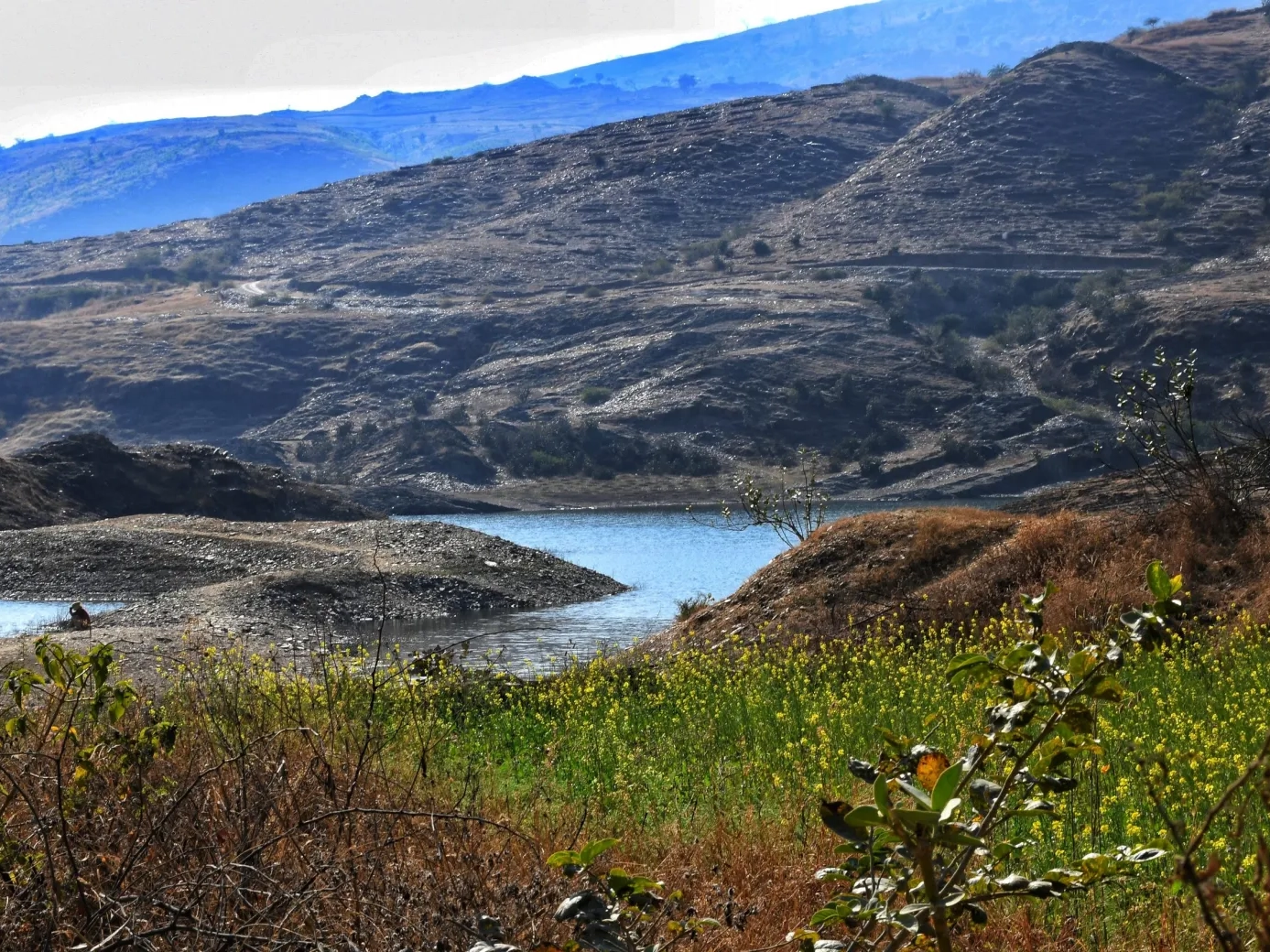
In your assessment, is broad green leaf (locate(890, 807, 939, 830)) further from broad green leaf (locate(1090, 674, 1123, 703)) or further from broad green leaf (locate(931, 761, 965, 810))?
broad green leaf (locate(1090, 674, 1123, 703))

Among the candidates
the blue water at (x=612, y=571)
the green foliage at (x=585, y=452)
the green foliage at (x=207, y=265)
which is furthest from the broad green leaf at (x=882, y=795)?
the green foliage at (x=207, y=265)

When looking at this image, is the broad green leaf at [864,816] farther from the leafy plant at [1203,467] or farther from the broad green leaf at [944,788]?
the leafy plant at [1203,467]

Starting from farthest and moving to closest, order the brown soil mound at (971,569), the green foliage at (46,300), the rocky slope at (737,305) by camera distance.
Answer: the green foliage at (46,300)
the rocky slope at (737,305)
the brown soil mound at (971,569)

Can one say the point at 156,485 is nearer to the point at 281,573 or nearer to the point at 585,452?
the point at 281,573

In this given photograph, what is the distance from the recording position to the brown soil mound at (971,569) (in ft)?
43.2

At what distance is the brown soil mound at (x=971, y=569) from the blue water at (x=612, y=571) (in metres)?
3.14

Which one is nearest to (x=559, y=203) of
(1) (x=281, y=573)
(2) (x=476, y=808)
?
(1) (x=281, y=573)

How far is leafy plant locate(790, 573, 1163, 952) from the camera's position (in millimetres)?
2354

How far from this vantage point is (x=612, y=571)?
3969cm

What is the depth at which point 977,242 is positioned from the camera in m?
89.6

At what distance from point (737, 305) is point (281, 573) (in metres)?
58.1

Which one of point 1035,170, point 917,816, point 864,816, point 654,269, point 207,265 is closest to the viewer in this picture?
point 917,816

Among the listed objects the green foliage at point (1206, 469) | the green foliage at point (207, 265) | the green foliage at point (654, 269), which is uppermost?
the green foliage at point (207, 265)

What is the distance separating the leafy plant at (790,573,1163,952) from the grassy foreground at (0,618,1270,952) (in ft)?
0.72
